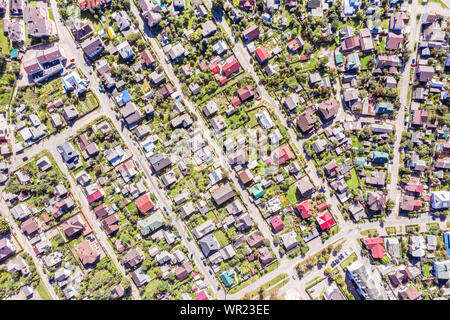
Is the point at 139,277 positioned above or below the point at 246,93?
below

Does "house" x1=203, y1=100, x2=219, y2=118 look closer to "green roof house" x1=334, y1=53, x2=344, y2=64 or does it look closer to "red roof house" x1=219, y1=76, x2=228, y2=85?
"red roof house" x1=219, y1=76, x2=228, y2=85

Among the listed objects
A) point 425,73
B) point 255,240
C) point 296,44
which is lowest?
point 255,240

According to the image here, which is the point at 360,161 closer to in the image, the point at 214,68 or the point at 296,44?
the point at 296,44

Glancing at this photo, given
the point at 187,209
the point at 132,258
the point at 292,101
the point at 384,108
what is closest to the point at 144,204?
the point at 187,209

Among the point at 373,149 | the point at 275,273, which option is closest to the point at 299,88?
the point at 373,149

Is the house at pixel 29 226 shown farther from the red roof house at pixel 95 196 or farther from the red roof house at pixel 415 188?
the red roof house at pixel 415 188

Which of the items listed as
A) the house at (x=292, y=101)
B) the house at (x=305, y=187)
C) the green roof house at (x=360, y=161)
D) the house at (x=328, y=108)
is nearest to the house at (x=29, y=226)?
the house at (x=305, y=187)
